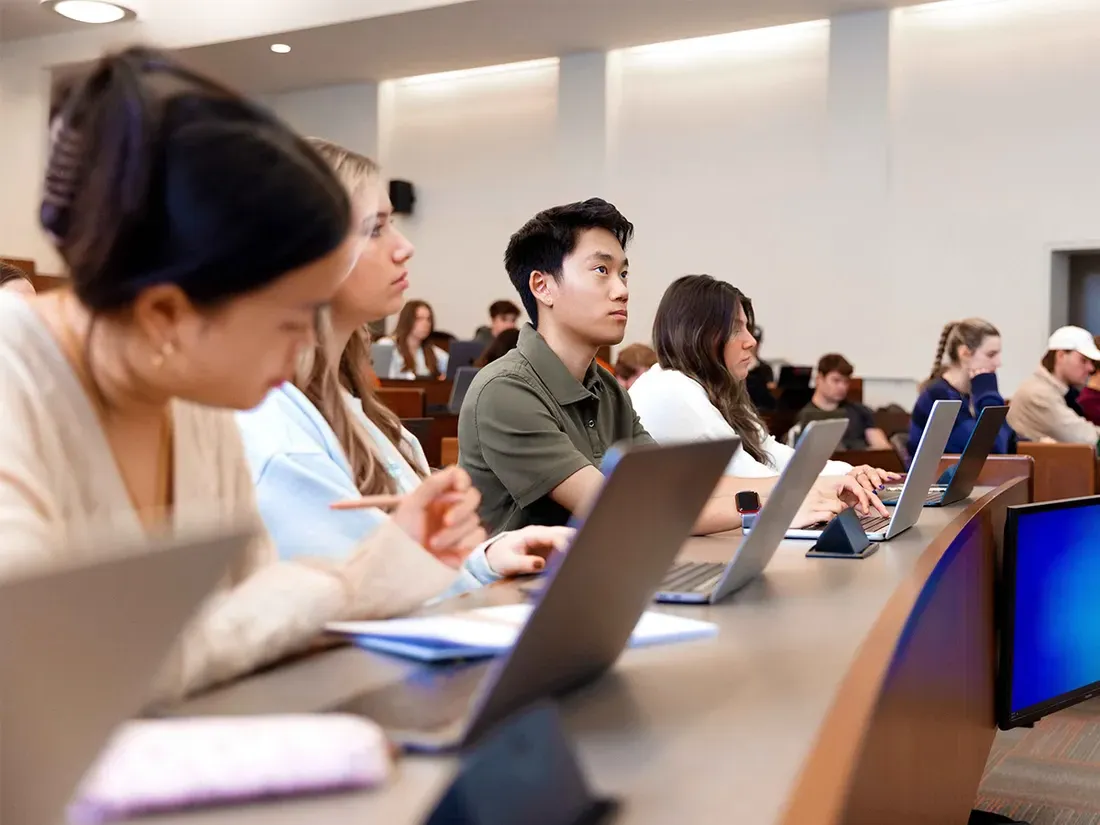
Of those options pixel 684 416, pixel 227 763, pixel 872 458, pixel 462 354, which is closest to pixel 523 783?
pixel 227 763

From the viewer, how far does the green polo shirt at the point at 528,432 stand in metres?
2.15

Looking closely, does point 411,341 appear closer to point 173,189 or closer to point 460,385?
point 460,385

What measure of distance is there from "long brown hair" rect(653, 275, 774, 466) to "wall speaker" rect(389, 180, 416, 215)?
23.7 feet

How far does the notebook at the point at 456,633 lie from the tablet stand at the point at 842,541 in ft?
2.23

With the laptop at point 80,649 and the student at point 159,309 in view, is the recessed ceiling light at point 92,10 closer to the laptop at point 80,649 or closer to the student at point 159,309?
the student at point 159,309

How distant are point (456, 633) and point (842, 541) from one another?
95 centimetres

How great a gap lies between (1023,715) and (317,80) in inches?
373

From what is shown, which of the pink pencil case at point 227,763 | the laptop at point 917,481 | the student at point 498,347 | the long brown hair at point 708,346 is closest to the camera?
the pink pencil case at point 227,763

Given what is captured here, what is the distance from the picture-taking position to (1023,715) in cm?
213

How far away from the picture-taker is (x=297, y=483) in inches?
56.4

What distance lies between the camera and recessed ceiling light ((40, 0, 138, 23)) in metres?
7.49

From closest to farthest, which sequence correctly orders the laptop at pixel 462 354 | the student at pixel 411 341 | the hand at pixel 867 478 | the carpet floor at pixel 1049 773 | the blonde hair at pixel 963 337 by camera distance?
the hand at pixel 867 478 → the carpet floor at pixel 1049 773 → the blonde hair at pixel 963 337 → the laptop at pixel 462 354 → the student at pixel 411 341

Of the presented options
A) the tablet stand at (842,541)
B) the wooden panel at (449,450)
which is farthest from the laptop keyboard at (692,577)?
the wooden panel at (449,450)

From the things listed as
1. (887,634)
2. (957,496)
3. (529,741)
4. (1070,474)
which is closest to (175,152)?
(529,741)
